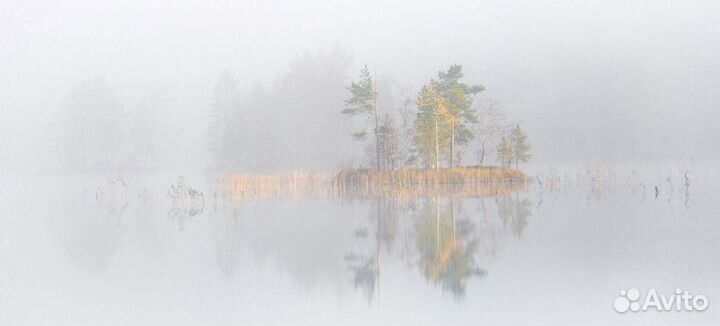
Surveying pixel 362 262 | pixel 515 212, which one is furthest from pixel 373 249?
pixel 515 212

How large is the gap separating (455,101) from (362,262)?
1638cm

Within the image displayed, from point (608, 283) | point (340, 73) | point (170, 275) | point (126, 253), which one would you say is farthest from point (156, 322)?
point (340, 73)

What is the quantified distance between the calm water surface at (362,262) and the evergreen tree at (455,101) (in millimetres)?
8616

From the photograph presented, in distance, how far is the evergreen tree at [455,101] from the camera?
2528cm

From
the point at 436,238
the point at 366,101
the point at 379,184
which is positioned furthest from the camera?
the point at 366,101

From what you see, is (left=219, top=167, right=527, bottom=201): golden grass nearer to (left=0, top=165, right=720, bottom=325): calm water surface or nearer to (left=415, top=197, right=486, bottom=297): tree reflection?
(left=0, top=165, right=720, bottom=325): calm water surface

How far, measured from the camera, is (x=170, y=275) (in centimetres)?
975

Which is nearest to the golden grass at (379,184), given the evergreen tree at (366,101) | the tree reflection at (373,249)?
the evergreen tree at (366,101)

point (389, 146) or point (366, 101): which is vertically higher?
point (366, 101)

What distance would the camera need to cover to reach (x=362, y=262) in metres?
9.83

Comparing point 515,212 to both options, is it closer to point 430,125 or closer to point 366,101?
point 430,125

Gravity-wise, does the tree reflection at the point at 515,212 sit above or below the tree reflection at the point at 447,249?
above

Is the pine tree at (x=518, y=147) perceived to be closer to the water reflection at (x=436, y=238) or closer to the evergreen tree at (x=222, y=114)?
the water reflection at (x=436, y=238)

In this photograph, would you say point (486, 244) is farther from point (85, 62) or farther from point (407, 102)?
point (85, 62)
